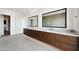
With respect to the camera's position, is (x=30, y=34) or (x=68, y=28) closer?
(x=68, y=28)

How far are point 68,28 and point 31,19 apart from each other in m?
1.00

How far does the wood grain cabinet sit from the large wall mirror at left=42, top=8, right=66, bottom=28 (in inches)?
9.7

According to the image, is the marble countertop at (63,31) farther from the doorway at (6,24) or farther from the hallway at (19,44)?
the doorway at (6,24)

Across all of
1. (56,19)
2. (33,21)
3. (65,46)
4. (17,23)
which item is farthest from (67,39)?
(17,23)

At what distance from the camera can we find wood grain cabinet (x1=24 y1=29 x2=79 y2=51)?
194 centimetres

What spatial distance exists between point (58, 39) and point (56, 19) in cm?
49

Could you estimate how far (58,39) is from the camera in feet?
7.28

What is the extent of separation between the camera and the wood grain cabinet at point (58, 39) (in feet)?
6.35

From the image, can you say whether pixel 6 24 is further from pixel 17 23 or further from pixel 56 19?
pixel 56 19

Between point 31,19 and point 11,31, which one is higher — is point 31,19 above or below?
above

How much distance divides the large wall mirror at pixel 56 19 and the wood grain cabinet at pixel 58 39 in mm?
246
